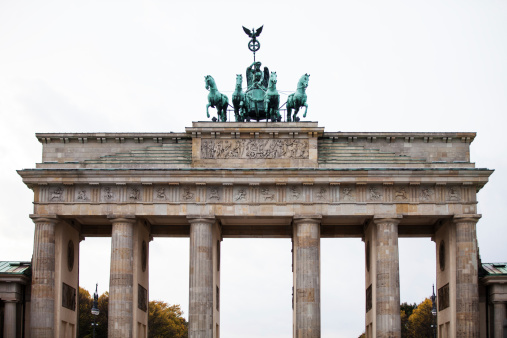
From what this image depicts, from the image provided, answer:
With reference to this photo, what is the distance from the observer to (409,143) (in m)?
58.9

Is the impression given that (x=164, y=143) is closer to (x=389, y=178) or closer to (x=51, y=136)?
(x=51, y=136)

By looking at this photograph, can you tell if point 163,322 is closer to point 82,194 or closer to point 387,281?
point 82,194

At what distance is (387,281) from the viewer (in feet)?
184

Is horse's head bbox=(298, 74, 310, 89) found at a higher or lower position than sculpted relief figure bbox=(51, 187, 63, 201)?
higher

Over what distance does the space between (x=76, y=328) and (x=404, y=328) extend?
67537 millimetres

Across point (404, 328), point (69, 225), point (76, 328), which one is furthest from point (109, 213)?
point (404, 328)

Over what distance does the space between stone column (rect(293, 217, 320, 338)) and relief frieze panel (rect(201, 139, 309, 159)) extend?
13.9 ft

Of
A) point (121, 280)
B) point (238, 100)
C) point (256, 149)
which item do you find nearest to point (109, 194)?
point (121, 280)

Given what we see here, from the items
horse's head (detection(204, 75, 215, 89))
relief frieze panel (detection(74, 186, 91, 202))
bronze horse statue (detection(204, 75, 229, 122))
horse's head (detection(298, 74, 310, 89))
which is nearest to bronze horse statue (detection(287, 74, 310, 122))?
horse's head (detection(298, 74, 310, 89))

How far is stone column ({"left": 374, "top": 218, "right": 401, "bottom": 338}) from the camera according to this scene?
2188 inches

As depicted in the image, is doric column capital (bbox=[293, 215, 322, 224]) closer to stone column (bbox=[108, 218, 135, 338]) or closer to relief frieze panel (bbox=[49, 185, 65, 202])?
stone column (bbox=[108, 218, 135, 338])

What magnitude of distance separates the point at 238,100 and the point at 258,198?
686cm

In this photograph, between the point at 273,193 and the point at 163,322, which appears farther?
the point at 163,322

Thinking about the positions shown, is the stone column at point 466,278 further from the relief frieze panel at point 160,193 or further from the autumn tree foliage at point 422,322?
the autumn tree foliage at point 422,322
